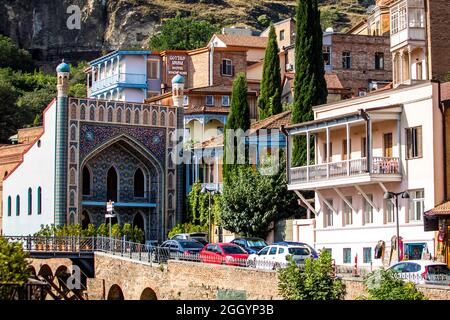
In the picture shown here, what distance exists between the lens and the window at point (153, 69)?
98.9m

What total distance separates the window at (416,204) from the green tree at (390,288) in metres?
13.8

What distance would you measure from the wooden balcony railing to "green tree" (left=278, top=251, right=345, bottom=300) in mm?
12162

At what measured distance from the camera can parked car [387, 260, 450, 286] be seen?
3897 centimetres

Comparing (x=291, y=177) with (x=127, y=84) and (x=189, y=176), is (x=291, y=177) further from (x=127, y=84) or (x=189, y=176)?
(x=127, y=84)

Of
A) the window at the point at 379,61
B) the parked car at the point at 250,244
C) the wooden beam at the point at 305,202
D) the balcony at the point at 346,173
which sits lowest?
the parked car at the point at 250,244

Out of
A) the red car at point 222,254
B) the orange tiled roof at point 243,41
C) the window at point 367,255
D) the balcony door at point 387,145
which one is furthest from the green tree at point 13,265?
the orange tiled roof at point 243,41

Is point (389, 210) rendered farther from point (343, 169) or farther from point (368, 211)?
point (343, 169)

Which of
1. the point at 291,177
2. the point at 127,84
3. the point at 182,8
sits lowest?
the point at 291,177

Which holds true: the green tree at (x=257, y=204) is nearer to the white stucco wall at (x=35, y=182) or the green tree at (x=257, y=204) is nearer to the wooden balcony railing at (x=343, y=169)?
the wooden balcony railing at (x=343, y=169)

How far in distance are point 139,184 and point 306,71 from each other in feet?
50.2

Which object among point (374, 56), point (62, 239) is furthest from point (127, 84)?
point (62, 239)

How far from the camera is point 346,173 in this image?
54.2m

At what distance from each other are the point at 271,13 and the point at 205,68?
76498 mm
